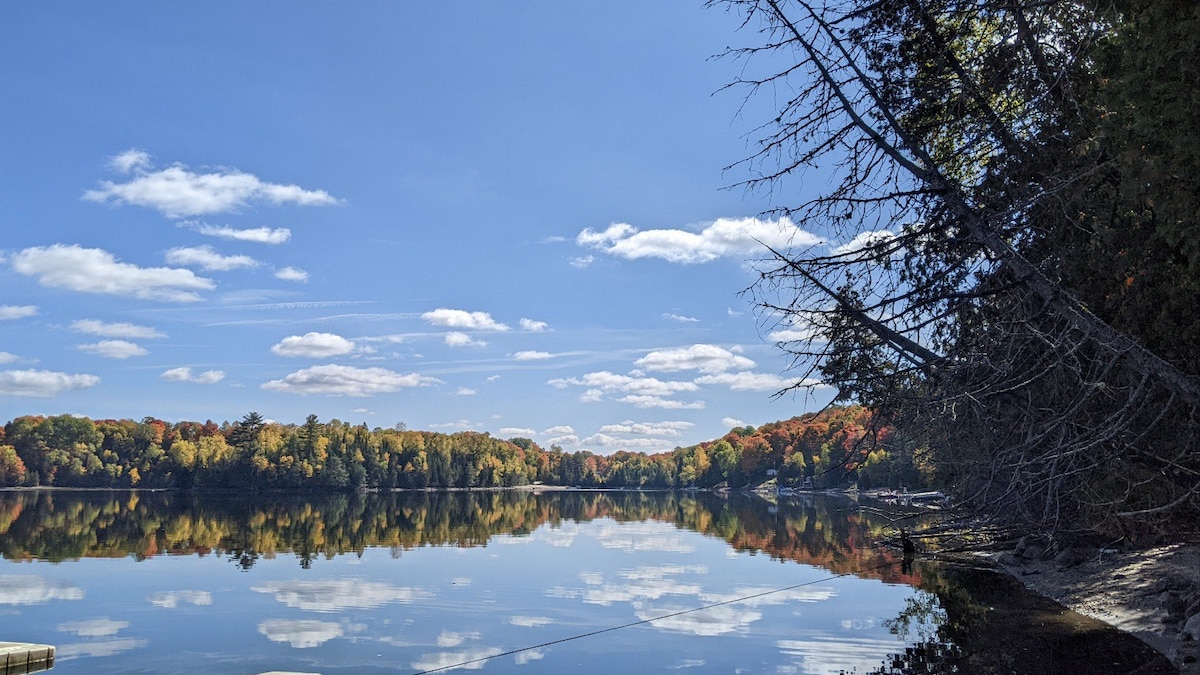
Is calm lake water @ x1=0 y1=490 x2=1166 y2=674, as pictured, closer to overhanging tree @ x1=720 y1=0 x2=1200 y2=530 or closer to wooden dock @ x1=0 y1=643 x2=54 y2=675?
wooden dock @ x1=0 y1=643 x2=54 y2=675

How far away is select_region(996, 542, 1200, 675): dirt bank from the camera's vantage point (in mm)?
15562

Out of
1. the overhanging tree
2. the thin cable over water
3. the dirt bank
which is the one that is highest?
the overhanging tree

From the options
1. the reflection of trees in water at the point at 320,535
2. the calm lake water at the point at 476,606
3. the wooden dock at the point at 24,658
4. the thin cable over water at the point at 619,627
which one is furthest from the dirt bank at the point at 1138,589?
the wooden dock at the point at 24,658

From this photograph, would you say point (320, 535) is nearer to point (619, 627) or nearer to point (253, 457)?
point (619, 627)

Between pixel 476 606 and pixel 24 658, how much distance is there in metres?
11.5

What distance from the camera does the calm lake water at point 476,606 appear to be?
17609 mm

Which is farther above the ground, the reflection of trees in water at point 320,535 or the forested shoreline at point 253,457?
the forested shoreline at point 253,457

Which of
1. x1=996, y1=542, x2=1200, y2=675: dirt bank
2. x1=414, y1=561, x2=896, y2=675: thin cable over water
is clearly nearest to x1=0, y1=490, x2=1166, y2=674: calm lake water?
x1=414, y1=561, x2=896, y2=675: thin cable over water

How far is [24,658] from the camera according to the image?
16.4m

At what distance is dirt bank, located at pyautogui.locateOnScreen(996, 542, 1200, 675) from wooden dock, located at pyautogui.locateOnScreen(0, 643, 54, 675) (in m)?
20.1

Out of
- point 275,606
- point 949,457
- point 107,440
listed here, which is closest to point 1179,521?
point 949,457

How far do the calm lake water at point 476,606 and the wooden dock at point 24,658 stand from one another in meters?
0.36

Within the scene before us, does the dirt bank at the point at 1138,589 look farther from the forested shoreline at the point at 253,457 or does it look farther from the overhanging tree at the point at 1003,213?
the forested shoreline at the point at 253,457

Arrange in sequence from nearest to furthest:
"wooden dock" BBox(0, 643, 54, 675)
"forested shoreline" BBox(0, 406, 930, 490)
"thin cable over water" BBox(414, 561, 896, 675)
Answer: "wooden dock" BBox(0, 643, 54, 675), "thin cable over water" BBox(414, 561, 896, 675), "forested shoreline" BBox(0, 406, 930, 490)
